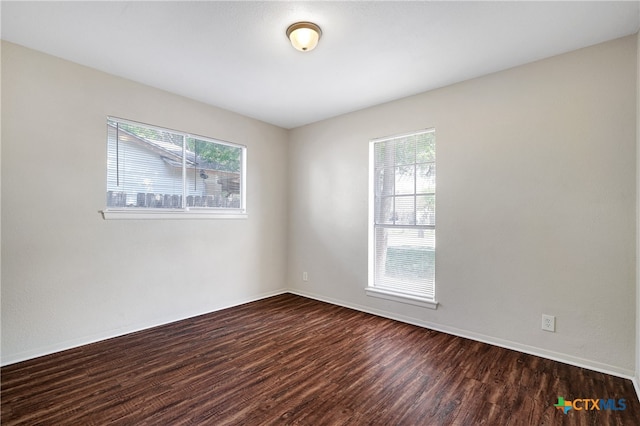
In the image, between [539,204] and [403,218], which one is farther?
[403,218]

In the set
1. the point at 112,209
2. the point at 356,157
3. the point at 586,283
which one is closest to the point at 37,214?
the point at 112,209

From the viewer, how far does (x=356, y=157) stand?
158 inches

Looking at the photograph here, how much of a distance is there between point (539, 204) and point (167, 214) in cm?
384

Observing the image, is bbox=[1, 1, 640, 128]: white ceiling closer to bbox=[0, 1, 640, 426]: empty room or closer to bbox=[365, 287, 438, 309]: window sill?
bbox=[0, 1, 640, 426]: empty room

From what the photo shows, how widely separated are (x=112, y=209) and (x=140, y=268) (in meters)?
0.69

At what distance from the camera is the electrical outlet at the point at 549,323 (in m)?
2.58

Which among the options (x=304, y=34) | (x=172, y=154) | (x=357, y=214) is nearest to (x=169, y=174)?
(x=172, y=154)

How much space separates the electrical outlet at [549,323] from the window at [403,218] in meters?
0.97

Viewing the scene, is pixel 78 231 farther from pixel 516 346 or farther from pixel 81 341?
pixel 516 346

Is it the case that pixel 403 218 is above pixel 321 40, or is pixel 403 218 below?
below

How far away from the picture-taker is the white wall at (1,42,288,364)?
8.20ft

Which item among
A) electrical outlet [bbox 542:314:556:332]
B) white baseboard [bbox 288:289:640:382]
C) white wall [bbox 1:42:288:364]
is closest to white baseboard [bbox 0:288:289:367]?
white wall [bbox 1:42:288:364]

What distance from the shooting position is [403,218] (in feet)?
11.9

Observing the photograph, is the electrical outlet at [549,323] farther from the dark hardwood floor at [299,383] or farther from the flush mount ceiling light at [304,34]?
the flush mount ceiling light at [304,34]
